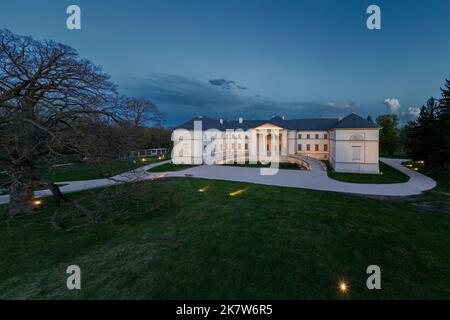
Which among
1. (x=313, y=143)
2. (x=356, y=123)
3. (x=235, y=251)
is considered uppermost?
(x=356, y=123)

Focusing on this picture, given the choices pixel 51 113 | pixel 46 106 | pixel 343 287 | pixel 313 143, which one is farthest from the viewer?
pixel 313 143

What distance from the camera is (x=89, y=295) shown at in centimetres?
453

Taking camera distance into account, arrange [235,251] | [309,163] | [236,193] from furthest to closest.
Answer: [309,163] < [236,193] < [235,251]

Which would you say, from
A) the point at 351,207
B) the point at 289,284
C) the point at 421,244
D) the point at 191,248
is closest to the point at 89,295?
the point at 191,248

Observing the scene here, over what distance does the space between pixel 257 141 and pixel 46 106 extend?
1247 inches

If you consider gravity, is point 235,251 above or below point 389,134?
below

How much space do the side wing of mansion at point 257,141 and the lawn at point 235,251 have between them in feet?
57.3

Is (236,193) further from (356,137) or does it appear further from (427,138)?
(427,138)

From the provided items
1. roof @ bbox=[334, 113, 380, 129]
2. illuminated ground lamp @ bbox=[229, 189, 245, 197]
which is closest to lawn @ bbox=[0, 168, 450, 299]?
illuminated ground lamp @ bbox=[229, 189, 245, 197]

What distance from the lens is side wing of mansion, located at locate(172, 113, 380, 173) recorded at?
3052 centimetres

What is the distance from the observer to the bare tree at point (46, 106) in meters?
7.55

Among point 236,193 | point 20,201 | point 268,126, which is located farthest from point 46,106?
point 268,126

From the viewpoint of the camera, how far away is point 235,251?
247 inches
